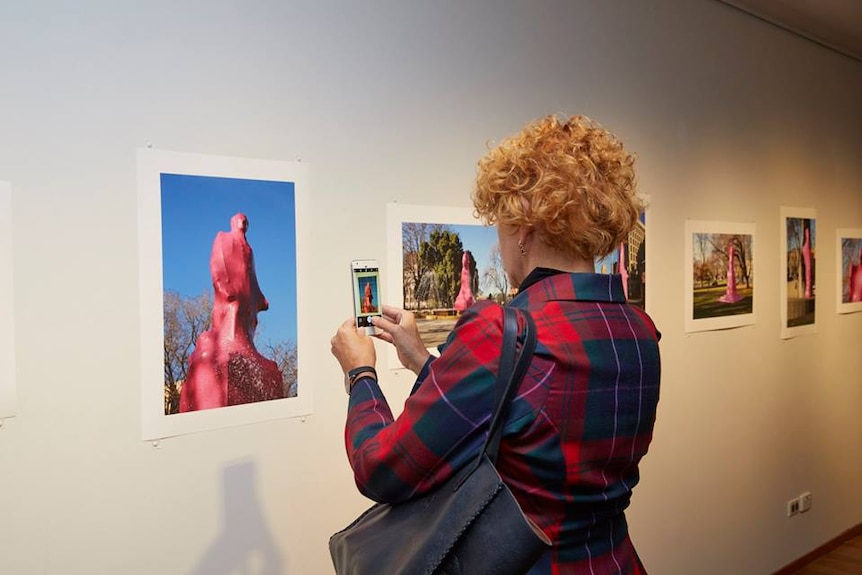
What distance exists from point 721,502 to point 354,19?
10.1ft

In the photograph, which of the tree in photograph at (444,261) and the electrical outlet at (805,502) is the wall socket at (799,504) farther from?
the tree in photograph at (444,261)

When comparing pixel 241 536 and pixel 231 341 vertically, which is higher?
pixel 231 341

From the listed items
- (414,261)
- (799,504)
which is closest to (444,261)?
(414,261)

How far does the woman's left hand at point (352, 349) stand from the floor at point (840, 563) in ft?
12.5

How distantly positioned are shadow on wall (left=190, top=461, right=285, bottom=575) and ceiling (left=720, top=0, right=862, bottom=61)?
11.0 ft

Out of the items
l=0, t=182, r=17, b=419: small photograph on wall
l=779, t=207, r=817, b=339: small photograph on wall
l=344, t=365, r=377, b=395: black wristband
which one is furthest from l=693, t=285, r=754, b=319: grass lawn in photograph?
l=0, t=182, r=17, b=419: small photograph on wall

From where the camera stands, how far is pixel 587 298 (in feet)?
3.98

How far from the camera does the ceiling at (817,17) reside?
3598 mm

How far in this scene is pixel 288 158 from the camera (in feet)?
6.45

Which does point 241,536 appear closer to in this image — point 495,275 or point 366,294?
point 366,294

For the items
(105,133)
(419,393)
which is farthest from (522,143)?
(105,133)

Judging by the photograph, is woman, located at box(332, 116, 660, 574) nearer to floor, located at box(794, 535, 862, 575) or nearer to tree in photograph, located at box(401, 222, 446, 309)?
tree in photograph, located at box(401, 222, 446, 309)

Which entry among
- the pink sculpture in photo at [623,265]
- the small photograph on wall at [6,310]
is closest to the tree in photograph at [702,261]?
the pink sculpture in photo at [623,265]

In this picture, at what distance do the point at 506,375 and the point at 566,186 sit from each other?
0.39m
